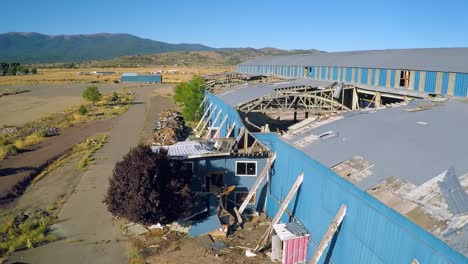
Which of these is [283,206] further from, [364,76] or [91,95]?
[91,95]

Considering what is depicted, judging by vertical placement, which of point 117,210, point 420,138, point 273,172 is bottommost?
point 117,210

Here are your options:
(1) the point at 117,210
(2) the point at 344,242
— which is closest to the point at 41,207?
(1) the point at 117,210

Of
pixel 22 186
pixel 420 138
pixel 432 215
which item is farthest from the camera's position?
pixel 22 186

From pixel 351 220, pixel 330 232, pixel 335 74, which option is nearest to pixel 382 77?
pixel 335 74

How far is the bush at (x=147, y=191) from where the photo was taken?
18078 mm

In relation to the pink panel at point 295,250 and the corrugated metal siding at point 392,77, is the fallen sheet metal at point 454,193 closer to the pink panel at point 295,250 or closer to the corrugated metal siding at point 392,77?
the pink panel at point 295,250

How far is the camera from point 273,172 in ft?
72.4

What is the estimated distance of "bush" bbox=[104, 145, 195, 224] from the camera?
712 inches

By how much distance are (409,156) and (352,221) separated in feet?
11.1

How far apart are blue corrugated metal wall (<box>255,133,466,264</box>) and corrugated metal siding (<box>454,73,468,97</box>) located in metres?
14.5

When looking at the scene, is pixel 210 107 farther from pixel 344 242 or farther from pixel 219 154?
pixel 344 242

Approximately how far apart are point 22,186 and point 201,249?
16579 millimetres

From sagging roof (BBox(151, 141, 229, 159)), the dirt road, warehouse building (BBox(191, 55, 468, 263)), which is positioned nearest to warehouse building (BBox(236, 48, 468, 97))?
warehouse building (BBox(191, 55, 468, 263))

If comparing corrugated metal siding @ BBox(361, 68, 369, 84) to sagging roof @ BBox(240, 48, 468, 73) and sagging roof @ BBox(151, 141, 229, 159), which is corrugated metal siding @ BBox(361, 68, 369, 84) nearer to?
sagging roof @ BBox(240, 48, 468, 73)
